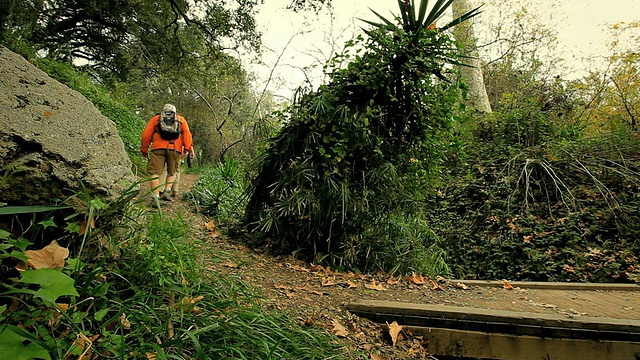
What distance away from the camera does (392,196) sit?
425cm

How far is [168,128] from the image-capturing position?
6168mm

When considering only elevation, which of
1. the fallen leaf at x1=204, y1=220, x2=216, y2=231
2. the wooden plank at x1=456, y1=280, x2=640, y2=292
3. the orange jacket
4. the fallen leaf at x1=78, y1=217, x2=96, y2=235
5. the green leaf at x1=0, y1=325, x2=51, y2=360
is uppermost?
the orange jacket

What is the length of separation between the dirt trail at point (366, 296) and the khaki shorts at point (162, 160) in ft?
6.93

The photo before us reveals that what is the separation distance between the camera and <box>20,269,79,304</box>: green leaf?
4.14 feet

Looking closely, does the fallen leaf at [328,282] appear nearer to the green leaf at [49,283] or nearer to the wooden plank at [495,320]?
the wooden plank at [495,320]

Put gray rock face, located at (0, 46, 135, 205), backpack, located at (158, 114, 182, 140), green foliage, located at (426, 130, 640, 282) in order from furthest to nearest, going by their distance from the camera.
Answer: backpack, located at (158, 114, 182, 140) → green foliage, located at (426, 130, 640, 282) → gray rock face, located at (0, 46, 135, 205)

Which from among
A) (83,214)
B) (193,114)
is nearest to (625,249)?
(83,214)

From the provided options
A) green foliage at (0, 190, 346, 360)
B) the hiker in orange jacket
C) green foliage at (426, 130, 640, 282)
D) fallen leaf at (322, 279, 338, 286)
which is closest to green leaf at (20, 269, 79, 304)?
green foliage at (0, 190, 346, 360)

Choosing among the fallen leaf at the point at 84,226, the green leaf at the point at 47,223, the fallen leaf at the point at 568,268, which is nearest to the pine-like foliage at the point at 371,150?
the fallen leaf at the point at 84,226

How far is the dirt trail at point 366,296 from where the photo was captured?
2.78m

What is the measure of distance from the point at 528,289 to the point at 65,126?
15.5 feet

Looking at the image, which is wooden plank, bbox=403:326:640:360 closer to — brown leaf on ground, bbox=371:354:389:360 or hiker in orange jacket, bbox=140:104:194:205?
brown leaf on ground, bbox=371:354:389:360

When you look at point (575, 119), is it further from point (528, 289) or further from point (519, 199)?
point (528, 289)

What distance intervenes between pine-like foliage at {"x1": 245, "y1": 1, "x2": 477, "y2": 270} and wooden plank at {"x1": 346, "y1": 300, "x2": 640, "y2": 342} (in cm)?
125
